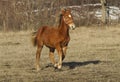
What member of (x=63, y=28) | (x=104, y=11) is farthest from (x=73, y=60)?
(x=104, y=11)

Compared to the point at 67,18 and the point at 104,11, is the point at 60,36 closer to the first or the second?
the point at 67,18

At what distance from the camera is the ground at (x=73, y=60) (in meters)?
12.2

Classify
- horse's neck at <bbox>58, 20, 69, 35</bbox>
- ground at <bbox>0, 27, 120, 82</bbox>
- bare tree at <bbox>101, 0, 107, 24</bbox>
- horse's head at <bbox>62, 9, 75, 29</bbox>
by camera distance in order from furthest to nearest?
bare tree at <bbox>101, 0, 107, 24</bbox> → horse's neck at <bbox>58, 20, 69, 35</bbox> → horse's head at <bbox>62, 9, 75, 29</bbox> → ground at <bbox>0, 27, 120, 82</bbox>

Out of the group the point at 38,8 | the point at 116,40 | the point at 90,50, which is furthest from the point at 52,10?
the point at 90,50

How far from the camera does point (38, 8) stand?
31.5 metres

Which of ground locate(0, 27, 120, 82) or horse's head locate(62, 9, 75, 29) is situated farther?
horse's head locate(62, 9, 75, 29)

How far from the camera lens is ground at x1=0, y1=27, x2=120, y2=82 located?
39.9ft

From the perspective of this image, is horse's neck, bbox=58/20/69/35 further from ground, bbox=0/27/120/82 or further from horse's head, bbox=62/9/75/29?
ground, bbox=0/27/120/82

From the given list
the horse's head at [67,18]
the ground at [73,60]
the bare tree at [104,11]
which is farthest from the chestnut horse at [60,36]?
the bare tree at [104,11]

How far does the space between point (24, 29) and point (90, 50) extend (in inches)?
435

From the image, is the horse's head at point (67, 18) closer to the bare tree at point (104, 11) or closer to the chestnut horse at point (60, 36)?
the chestnut horse at point (60, 36)

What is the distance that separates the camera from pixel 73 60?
52.5ft

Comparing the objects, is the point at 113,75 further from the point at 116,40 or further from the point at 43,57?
Result: the point at 116,40

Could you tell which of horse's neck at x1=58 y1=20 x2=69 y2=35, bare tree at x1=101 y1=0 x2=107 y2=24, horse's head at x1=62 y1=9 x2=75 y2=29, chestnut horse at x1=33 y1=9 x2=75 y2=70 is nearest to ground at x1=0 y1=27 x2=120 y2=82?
chestnut horse at x1=33 y1=9 x2=75 y2=70
